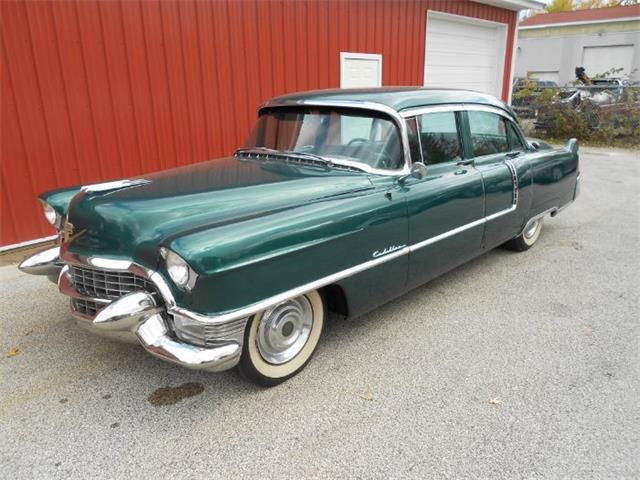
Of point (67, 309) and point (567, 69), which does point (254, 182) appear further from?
point (567, 69)

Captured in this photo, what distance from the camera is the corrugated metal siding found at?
192 inches

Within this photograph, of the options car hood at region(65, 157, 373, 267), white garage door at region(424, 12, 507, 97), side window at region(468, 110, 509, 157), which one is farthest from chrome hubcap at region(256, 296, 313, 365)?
white garage door at region(424, 12, 507, 97)

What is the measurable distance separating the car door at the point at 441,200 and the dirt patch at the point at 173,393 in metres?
1.61

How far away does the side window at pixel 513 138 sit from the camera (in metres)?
4.69

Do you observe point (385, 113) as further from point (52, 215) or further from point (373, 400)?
point (52, 215)

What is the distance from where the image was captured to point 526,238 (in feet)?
17.0

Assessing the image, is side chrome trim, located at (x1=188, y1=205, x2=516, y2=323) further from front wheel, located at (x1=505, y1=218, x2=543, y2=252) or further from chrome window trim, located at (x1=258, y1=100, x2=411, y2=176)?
front wheel, located at (x1=505, y1=218, x2=543, y2=252)

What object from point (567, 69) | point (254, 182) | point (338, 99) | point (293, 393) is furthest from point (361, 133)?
point (567, 69)

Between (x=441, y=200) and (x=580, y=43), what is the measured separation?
3115 centimetres

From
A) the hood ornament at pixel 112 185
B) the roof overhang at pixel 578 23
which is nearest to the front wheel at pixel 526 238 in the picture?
the hood ornament at pixel 112 185

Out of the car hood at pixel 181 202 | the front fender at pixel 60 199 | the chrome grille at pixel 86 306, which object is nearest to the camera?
the car hood at pixel 181 202

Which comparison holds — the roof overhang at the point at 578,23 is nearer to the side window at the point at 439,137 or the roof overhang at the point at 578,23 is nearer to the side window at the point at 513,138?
the side window at the point at 513,138

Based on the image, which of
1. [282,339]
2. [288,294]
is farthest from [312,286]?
[282,339]

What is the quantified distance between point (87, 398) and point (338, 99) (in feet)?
8.36
